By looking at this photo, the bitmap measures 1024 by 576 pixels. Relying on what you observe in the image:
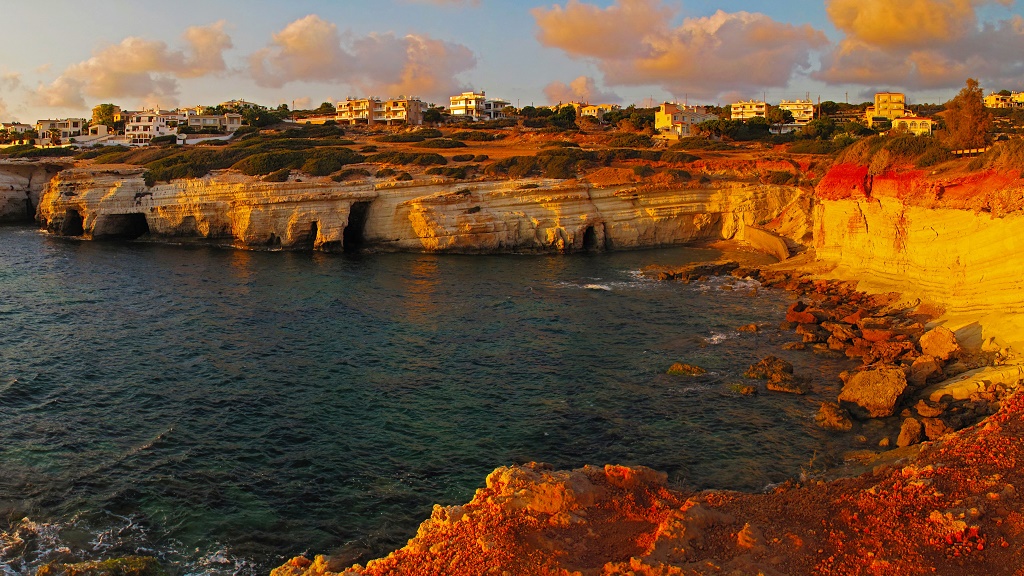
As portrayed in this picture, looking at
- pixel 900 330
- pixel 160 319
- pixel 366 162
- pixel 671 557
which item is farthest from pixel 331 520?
pixel 366 162

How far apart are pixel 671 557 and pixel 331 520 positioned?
26.6 feet

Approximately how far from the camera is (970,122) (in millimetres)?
44844

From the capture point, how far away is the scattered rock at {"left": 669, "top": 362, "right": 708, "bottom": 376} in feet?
81.6

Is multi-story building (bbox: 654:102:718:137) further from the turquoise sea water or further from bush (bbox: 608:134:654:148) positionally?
the turquoise sea water

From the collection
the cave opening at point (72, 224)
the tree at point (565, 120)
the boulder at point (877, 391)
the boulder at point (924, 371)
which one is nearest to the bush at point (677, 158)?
the boulder at point (924, 371)

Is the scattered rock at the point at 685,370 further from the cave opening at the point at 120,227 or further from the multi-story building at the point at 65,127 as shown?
the multi-story building at the point at 65,127

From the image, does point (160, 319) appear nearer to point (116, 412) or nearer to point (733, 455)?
point (116, 412)

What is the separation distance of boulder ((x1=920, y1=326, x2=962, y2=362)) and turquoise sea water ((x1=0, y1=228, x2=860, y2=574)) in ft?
11.2

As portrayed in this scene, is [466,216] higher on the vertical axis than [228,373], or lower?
higher

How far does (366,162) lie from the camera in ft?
202

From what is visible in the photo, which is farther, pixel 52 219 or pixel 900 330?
pixel 52 219

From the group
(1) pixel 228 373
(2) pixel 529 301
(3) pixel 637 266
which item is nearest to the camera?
(1) pixel 228 373

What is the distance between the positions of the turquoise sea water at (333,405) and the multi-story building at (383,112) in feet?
300

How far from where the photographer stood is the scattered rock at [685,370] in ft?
81.6
